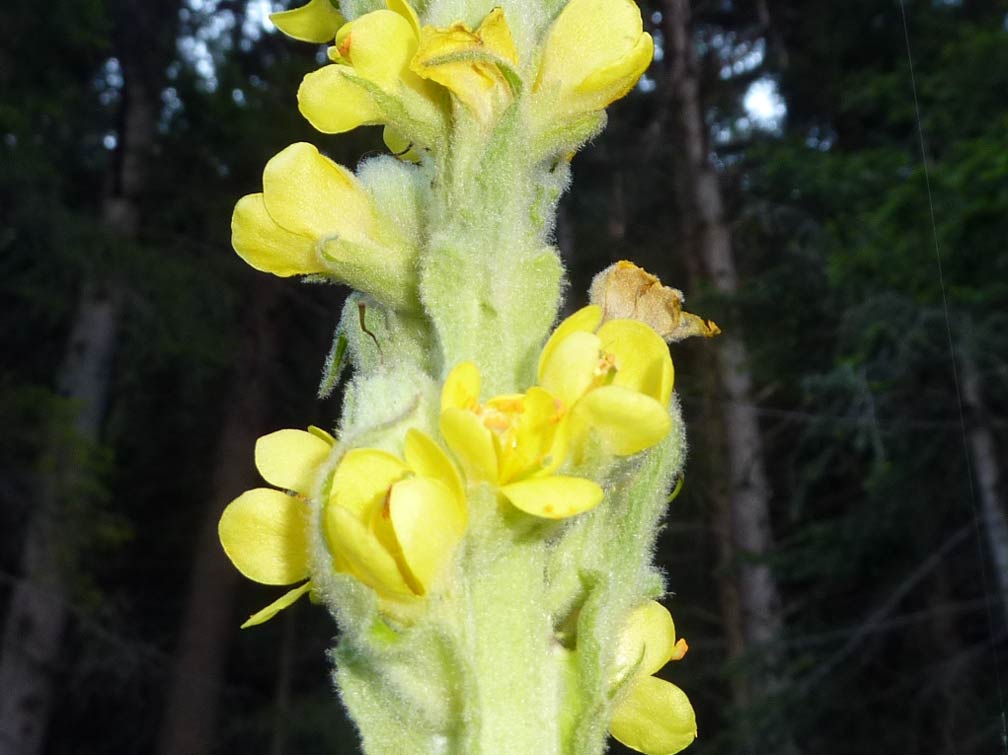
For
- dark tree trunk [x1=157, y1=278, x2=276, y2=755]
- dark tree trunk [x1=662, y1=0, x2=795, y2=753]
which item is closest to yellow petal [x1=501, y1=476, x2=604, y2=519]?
dark tree trunk [x1=662, y1=0, x2=795, y2=753]

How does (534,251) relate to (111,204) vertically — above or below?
below

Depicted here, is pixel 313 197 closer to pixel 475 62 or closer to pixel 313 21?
pixel 475 62

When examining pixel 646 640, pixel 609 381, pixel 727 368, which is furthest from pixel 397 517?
pixel 727 368

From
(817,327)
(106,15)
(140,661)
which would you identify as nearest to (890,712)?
(817,327)

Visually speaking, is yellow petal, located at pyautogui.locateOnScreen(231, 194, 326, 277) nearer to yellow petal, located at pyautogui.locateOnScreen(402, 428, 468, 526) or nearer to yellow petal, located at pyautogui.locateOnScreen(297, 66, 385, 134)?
yellow petal, located at pyautogui.locateOnScreen(297, 66, 385, 134)

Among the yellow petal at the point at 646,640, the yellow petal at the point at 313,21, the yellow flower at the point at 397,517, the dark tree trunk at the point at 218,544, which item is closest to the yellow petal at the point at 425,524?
the yellow flower at the point at 397,517

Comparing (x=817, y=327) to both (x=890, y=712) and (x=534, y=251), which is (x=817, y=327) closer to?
(x=890, y=712)
